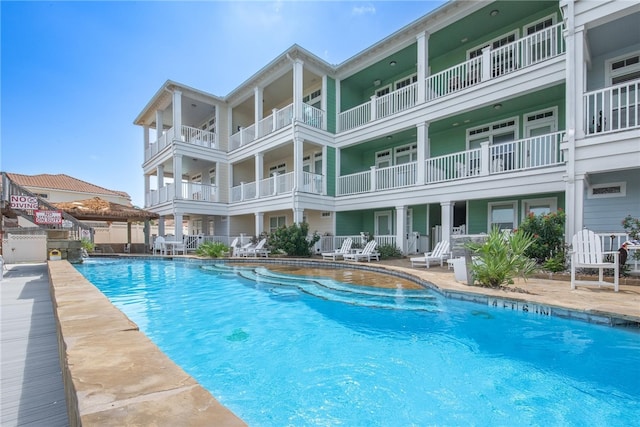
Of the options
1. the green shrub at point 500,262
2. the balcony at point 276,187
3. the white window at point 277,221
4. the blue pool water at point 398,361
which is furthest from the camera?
the white window at point 277,221

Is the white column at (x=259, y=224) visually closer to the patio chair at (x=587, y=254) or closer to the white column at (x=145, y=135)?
the white column at (x=145, y=135)

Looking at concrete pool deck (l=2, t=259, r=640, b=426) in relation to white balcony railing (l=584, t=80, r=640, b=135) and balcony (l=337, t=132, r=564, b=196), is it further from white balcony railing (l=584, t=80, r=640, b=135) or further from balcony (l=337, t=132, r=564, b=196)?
balcony (l=337, t=132, r=564, b=196)

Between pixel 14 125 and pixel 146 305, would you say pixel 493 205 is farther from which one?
pixel 14 125

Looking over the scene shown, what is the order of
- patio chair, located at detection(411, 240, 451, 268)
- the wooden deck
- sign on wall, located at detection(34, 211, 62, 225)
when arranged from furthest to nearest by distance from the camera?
1. sign on wall, located at detection(34, 211, 62, 225)
2. patio chair, located at detection(411, 240, 451, 268)
3. the wooden deck

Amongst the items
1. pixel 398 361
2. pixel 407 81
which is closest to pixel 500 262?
pixel 398 361

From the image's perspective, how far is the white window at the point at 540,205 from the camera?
33.0 feet

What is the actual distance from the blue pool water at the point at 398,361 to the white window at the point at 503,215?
6561 mm

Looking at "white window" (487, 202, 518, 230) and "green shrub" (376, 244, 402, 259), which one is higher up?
"white window" (487, 202, 518, 230)

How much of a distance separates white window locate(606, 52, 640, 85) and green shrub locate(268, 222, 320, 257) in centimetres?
1077

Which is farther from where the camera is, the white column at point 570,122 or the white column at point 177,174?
the white column at point 177,174

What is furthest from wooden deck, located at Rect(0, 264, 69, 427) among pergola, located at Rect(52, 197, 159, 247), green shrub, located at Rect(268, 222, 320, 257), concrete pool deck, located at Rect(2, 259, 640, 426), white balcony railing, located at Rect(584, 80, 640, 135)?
pergola, located at Rect(52, 197, 159, 247)

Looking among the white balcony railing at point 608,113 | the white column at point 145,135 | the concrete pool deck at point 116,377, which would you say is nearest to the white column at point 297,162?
the white balcony railing at point 608,113

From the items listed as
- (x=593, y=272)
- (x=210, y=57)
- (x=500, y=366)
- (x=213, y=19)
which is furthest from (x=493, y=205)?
(x=210, y=57)

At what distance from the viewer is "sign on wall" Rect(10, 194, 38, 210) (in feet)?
32.6
